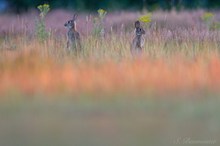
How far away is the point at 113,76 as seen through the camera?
7.55 meters

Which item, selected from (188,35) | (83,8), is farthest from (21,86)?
(83,8)

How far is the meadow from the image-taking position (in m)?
6.25

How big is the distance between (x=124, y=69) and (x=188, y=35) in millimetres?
2863

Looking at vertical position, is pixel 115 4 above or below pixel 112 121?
above

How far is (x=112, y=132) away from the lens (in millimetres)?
6340

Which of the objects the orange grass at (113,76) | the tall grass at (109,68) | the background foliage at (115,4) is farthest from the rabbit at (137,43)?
the background foliage at (115,4)

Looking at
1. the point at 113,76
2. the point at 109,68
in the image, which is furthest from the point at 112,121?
the point at 109,68

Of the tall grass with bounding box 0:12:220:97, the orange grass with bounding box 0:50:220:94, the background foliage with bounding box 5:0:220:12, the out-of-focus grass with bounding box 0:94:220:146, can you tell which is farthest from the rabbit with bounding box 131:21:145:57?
the background foliage with bounding box 5:0:220:12

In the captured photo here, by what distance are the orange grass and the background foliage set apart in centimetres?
1357

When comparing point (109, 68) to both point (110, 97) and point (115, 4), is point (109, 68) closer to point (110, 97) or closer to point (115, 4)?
point (110, 97)

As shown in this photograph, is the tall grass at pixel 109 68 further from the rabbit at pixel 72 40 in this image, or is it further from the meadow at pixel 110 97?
the rabbit at pixel 72 40

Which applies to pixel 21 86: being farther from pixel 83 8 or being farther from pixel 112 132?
pixel 83 8

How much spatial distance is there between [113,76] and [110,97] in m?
0.51

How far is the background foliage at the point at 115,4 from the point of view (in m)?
21.9
